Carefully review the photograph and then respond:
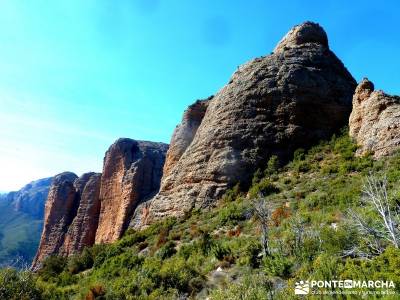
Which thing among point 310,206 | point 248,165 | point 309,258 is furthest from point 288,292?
point 248,165

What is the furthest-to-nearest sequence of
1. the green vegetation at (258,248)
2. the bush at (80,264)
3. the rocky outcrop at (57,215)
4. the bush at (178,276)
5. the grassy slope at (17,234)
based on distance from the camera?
the grassy slope at (17,234), the rocky outcrop at (57,215), the bush at (80,264), the bush at (178,276), the green vegetation at (258,248)

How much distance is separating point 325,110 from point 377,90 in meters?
5.40

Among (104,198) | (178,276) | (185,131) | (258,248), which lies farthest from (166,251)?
(104,198)

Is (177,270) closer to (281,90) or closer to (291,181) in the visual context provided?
(291,181)

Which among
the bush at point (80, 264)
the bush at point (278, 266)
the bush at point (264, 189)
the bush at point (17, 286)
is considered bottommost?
the bush at point (80, 264)

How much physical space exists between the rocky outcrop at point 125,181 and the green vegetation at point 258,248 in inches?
774

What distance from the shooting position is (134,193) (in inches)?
1970

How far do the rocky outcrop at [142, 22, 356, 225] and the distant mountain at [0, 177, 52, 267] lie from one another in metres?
118

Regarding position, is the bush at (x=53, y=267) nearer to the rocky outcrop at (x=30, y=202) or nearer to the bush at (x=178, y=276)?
the bush at (x=178, y=276)

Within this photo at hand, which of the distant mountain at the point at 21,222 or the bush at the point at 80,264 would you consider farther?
the distant mountain at the point at 21,222

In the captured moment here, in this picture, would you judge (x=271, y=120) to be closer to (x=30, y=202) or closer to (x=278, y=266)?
(x=278, y=266)

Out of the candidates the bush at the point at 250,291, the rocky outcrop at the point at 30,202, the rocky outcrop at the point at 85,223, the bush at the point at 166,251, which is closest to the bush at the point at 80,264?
the bush at the point at 166,251

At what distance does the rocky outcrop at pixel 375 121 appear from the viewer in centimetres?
2231

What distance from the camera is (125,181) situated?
171ft
